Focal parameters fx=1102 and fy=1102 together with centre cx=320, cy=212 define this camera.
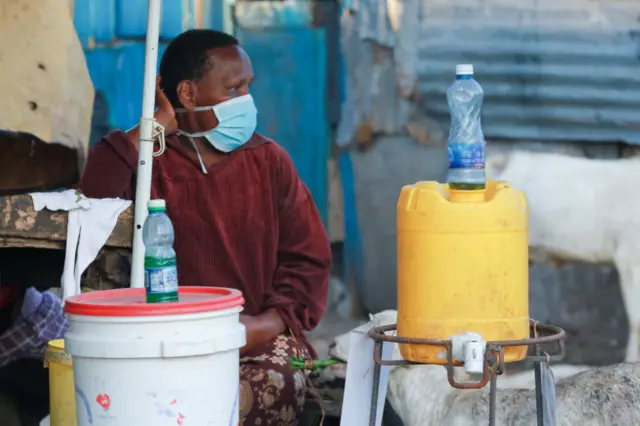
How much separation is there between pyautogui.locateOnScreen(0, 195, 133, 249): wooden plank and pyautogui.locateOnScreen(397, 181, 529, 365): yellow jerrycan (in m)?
1.09

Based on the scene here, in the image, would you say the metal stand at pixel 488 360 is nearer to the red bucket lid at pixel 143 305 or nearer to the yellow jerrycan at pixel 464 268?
the yellow jerrycan at pixel 464 268

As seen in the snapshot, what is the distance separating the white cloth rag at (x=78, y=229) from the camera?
10.3ft

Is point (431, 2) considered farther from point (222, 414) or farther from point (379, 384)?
point (222, 414)

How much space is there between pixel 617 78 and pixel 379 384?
2546 millimetres

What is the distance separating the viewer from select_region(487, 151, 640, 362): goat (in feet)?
15.9

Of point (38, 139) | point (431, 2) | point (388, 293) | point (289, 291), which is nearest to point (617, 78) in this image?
point (431, 2)

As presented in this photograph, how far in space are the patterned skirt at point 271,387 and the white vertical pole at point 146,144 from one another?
1.89 feet

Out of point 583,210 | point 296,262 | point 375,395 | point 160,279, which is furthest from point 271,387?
point 583,210

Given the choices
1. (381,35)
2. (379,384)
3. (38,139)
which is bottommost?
(379,384)

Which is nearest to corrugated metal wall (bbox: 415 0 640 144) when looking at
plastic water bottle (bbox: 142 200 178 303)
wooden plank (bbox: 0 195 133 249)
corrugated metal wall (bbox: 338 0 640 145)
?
corrugated metal wall (bbox: 338 0 640 145)

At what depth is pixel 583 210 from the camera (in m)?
4.87

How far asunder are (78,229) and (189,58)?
2.95 ft

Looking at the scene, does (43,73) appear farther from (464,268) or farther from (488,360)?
(488,360)

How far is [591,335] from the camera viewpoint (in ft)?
16.1
